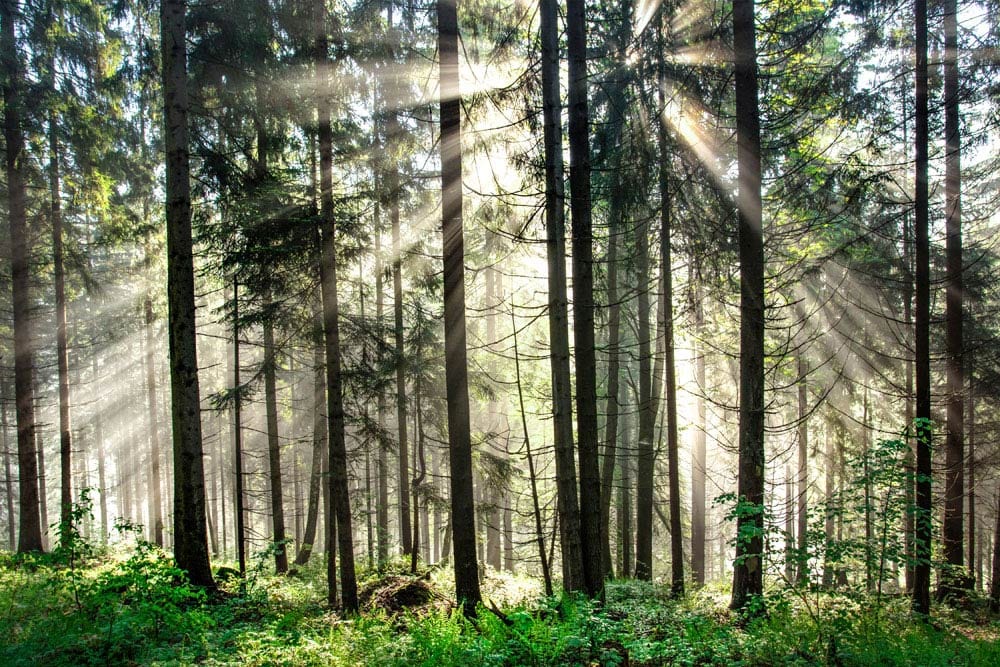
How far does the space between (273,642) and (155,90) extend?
41.9ft

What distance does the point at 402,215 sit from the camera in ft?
47.2

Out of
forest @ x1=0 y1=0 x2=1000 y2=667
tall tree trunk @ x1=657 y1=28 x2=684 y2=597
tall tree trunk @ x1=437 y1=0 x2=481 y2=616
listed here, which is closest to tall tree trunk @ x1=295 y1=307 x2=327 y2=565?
forest @ x1=0 y1=0 x2=1000 y2=667

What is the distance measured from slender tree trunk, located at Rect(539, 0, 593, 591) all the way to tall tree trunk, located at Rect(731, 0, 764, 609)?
2829mm

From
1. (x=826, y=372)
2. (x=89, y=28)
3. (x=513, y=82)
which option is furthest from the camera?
(x=826, y=372)

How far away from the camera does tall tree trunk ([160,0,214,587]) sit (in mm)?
7941

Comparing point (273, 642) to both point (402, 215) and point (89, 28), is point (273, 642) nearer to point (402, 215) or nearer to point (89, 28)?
point (402, 215)

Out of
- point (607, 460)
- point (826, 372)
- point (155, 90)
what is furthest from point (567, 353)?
point (826, 372)

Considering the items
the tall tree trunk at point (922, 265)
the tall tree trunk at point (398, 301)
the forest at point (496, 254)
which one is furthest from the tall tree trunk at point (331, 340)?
the tall tree trunk at point (922, 265)

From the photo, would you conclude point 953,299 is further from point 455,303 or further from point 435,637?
point 435,637

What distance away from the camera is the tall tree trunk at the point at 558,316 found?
24.3 feet

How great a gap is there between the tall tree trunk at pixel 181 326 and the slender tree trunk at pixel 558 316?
545 centimetres

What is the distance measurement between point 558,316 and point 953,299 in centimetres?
989

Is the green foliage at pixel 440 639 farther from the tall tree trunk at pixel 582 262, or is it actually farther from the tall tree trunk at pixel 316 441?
the tall tree trunk at pixel 316 441

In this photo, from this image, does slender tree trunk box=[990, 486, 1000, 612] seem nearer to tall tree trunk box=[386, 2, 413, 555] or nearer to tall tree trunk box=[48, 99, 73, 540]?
tall tree trunk box=[386, 2, 413, 555]
